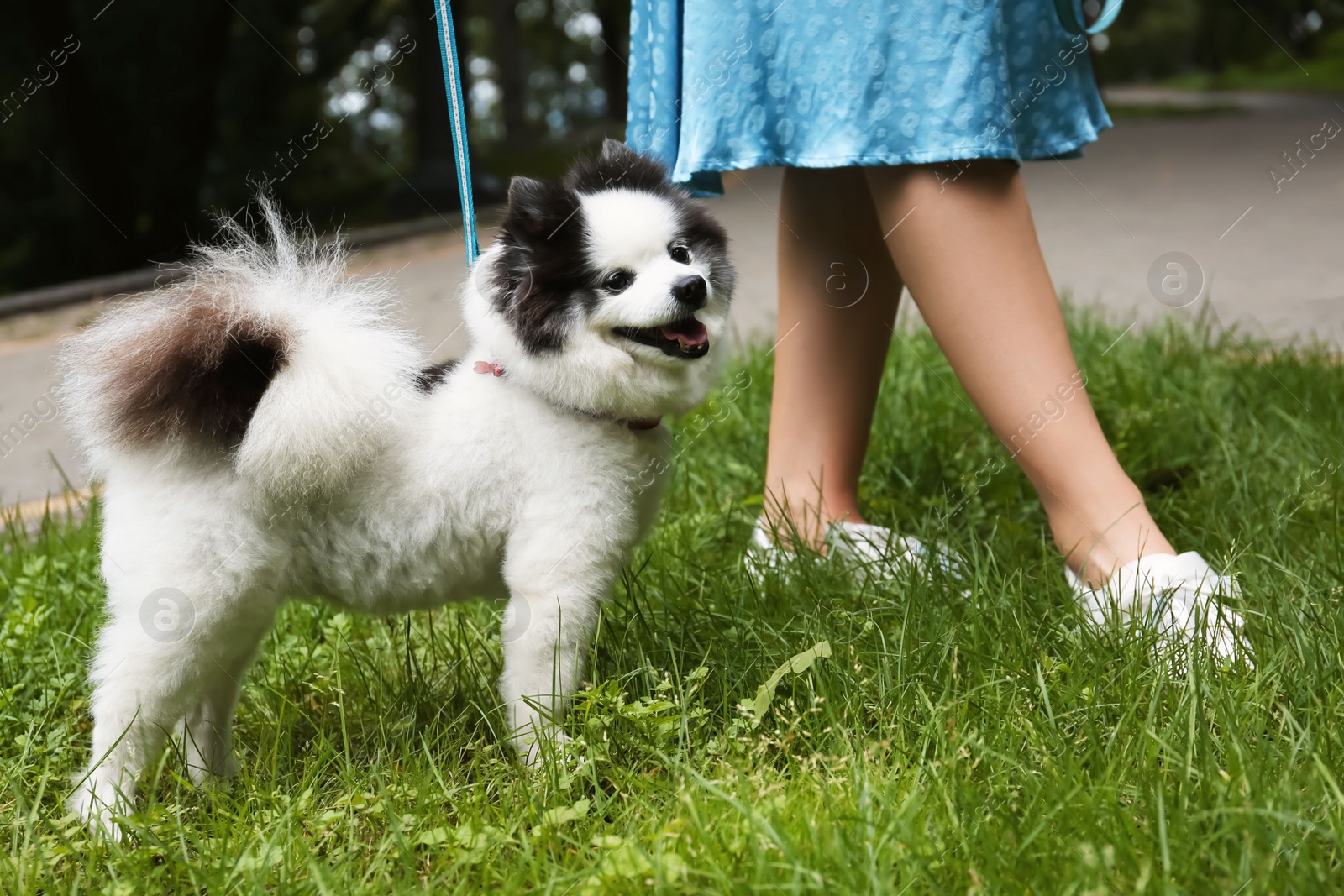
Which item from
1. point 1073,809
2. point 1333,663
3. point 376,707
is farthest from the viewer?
point 376,707

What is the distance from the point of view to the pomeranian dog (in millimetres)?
1764

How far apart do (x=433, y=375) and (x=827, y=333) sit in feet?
3.39

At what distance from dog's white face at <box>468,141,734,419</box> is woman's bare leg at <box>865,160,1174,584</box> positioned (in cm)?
54

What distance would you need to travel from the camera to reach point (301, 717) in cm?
218

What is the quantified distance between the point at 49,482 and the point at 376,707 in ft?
7.75

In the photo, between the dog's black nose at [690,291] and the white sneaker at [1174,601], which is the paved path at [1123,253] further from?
the white sneaker at [1174,601]

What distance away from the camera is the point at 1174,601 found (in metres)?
2.06

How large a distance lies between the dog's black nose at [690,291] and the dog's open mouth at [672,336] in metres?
0.07

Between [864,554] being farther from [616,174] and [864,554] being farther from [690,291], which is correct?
[616,174]

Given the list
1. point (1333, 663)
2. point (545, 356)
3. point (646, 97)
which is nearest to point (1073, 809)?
point (1333, 663)

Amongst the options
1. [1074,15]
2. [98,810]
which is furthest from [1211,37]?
[98,810]

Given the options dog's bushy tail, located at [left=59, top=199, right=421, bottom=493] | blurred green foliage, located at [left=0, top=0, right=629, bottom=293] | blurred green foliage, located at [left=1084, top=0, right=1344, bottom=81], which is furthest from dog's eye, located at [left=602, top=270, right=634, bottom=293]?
blurred green foliage, located at [left=1084, top=0, right=1344, bottom=81]

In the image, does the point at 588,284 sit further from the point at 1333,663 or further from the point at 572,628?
the point at 1333,663

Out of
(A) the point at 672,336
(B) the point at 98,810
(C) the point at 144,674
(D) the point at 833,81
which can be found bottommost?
(B) the point at 98,810
